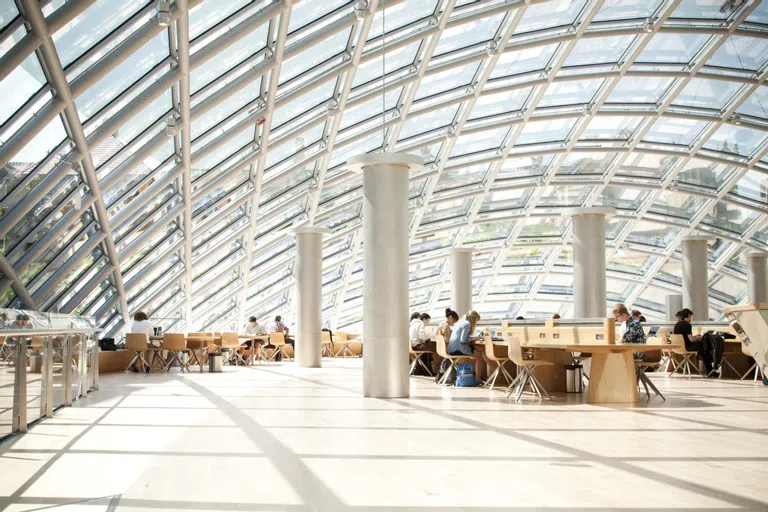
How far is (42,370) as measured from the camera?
8445 mm

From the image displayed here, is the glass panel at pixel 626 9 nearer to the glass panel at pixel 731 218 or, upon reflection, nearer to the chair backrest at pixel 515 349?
the chair backrest at pixel 515 349

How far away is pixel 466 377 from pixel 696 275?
1897 cm

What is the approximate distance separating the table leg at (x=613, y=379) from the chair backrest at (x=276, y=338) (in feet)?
42.9

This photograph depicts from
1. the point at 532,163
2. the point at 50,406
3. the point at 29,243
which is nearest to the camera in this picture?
the point at 50,406

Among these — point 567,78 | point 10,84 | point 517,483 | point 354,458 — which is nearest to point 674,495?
point 517,483

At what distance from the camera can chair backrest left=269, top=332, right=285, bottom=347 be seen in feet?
74.6

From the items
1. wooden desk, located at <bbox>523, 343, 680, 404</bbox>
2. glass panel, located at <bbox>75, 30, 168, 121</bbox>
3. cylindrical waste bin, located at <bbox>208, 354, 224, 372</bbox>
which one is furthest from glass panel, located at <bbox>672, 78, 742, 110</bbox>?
glass panel, located at <bbox>75, 30, 168, 121</bbox>

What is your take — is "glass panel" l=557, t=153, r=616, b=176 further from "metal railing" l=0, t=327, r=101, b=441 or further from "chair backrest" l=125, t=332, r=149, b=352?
"metal railing" l=0, t=327, r=101, b=441

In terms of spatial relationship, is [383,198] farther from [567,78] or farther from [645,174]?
[645,174]

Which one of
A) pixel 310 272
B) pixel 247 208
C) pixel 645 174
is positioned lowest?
pixel 310 272

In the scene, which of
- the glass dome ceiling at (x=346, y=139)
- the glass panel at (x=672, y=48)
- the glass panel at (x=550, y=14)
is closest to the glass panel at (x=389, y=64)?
the glass dome ceiling at (x=346, y=139)

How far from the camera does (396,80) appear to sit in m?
20.8

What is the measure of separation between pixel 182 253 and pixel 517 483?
20562 mm

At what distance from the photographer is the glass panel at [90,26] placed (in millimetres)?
12484
